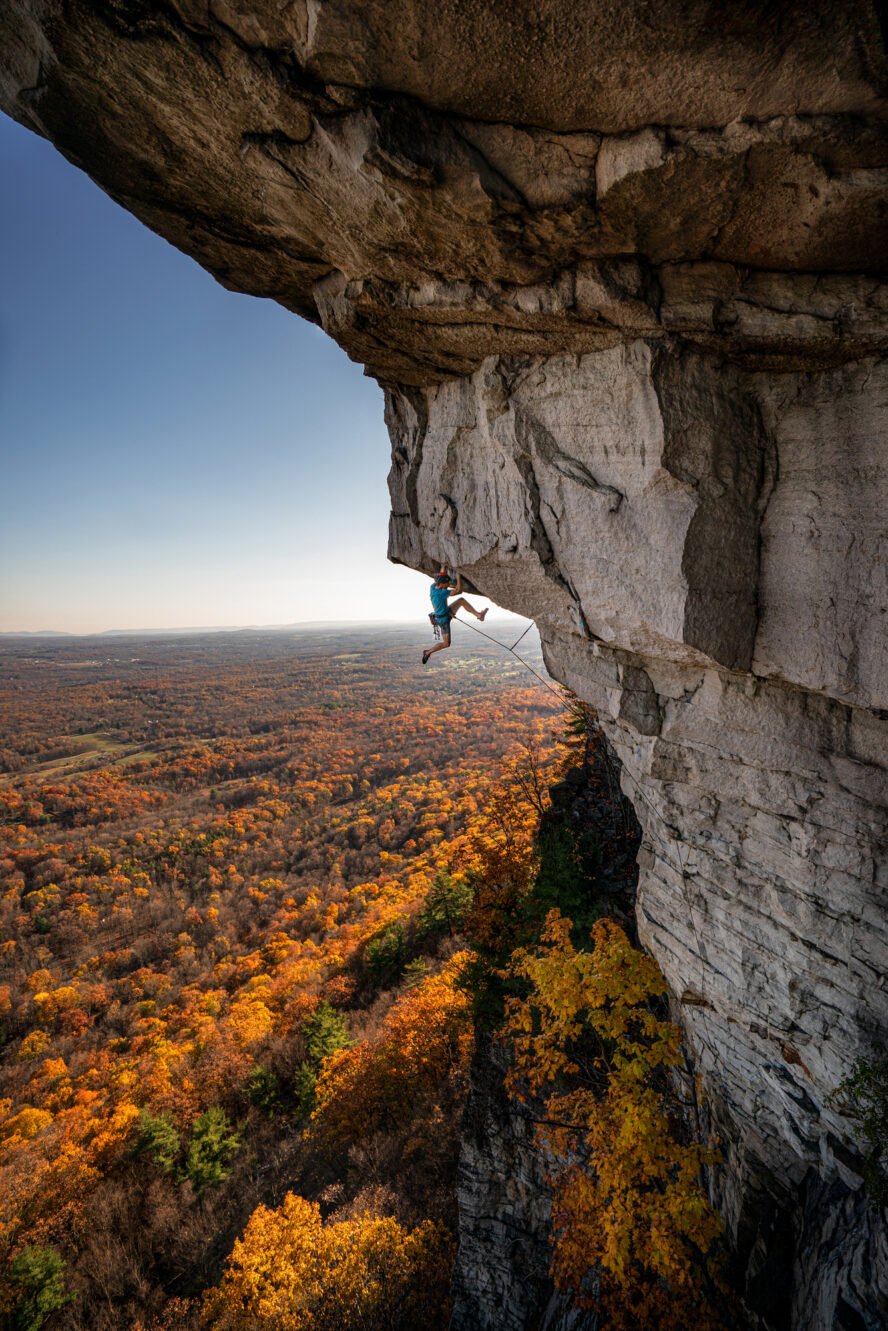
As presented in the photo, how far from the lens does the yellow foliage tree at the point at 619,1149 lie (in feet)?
22.8

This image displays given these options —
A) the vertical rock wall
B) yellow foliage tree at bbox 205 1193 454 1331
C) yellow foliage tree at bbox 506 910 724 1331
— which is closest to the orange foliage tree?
yellow foliage tree at bbox 205 1193 454 1331

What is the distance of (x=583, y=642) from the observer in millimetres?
7086

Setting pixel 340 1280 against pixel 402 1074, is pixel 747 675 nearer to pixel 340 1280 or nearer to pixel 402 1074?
pixel 340 1280

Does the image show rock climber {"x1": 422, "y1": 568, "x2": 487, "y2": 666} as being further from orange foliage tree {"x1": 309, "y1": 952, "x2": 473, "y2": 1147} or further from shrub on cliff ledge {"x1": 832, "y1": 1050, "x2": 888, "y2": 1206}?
orange foliage tree {"x1": 309, "y1": 952, "x2": 473, "y2": 1147}

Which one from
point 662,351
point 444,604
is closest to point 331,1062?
point 444,604

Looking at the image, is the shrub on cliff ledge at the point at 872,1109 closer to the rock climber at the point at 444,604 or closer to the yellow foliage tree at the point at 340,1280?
the rock climber at the point at 444,604

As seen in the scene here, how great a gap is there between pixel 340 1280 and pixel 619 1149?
431 inches

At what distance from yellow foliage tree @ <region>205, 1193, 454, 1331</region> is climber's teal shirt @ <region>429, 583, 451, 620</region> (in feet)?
53.7

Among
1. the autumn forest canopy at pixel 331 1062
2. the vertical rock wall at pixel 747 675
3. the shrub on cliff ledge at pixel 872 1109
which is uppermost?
the vertical rock wall at pixel 747 675

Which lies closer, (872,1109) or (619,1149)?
(872,1109)

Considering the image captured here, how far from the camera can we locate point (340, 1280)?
1266 cm

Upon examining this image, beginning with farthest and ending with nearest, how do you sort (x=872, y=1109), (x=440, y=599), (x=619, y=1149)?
1. (x=440, y=599)
2. (x=619, y=1149)
3. (x=872, y=1109)

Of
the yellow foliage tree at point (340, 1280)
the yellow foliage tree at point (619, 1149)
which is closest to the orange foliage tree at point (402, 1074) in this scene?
the yellow foliage tree at point (340, 1280)

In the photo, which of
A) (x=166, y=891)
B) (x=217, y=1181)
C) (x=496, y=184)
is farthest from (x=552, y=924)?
(x=166, y=891)
